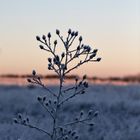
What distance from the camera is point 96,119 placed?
44.8ft

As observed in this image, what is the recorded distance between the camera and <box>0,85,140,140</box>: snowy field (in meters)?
10.7

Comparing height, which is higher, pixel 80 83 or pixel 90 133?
pixel 80 83

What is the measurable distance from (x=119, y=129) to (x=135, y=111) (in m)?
5.61

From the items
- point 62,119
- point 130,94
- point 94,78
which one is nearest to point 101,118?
point 62,119

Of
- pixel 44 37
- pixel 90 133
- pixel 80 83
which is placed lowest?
pixel 90 133

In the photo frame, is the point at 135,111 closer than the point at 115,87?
Yes

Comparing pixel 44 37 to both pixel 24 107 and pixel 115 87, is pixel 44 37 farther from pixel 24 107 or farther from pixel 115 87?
pixel 115 87

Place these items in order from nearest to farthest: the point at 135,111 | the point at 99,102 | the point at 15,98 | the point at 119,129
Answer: the point at 119,129
the point at 135,111
the point at 99,102
the point at 15,98

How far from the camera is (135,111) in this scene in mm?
17922

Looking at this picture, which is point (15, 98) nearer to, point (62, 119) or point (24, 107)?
point (24, 107)

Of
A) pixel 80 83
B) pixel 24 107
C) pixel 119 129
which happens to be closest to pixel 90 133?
pixel 119 129

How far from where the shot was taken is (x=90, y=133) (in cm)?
1141

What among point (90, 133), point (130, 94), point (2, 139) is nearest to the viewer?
point (2, 139)

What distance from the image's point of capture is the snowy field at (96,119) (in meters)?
10.7
